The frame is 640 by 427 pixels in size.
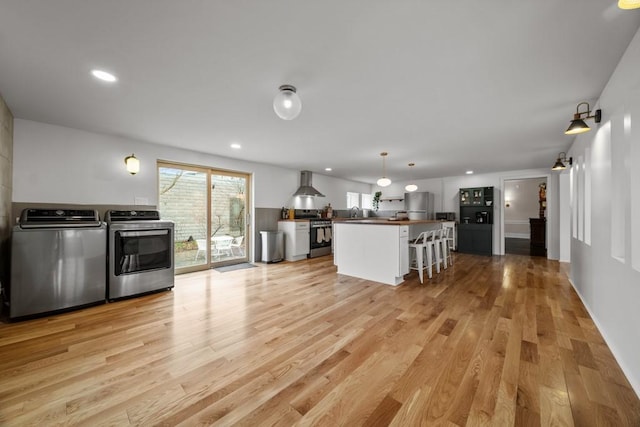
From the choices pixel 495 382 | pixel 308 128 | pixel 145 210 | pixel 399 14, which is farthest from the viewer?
pixel 145 210

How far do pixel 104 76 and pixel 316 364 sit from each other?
2.94 m

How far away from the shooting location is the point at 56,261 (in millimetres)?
2740

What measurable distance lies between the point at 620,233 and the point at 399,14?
2.36 metres

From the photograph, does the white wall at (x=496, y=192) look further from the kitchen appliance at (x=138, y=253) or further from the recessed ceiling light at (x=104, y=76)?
the recessed ceiling light at (x=104, y=76)

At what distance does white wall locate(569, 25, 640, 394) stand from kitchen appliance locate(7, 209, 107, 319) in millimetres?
4937

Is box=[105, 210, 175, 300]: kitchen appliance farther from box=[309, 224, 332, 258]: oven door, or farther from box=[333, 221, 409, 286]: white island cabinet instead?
box=[309, 224, 332, 258]: oven door

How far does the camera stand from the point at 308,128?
11.2ft

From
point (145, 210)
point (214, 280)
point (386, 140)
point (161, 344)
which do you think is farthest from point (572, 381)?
point (145, 210)

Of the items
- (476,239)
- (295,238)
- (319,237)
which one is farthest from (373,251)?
(476,239)

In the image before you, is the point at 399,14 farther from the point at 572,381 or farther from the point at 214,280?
the point at 214,280

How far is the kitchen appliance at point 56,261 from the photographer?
2564 mm

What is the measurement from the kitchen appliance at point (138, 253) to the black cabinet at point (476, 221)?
708 cm

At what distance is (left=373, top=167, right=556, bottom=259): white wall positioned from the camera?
597 cm

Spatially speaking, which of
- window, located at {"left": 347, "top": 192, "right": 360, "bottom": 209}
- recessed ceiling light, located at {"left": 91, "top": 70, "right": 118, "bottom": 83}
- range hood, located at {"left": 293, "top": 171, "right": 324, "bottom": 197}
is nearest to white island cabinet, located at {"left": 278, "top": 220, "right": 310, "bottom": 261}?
range hood, located at {"left": 293, "top": 171, "right": 324, "bottom": 197}
